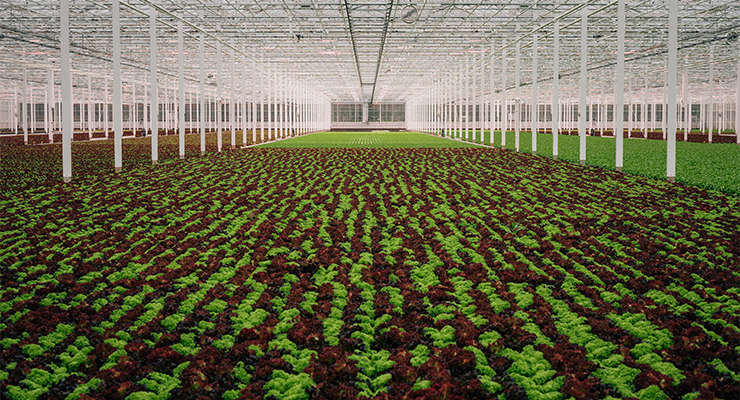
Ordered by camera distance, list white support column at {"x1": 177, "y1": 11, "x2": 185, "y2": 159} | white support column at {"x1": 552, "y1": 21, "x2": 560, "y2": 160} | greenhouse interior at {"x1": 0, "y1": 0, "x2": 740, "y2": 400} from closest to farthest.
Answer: greenhouse interior at {"x1": 0, "y1": 0, "x2": 740, "y2": 400} < white support column at {"x1": 552, "y1": 21, "x2": 560, "y2": 160} < white support column at {"x1": 177, "y1": 11, "x2": 185, "y2": 159}

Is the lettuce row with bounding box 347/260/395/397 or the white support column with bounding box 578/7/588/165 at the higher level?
the white support column with bounding box 578/7/588/165

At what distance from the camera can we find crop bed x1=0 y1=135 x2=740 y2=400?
12.4ft

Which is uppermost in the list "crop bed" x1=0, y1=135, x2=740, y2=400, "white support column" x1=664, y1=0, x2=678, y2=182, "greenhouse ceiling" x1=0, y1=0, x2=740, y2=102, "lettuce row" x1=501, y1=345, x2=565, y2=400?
"greenhouse ceiling" x1=0, y1=0, x2=740, y2=102

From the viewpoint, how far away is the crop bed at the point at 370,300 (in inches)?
149

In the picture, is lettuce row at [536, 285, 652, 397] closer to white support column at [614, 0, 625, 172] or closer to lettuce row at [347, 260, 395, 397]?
lettuce row at [347, 260, 395, 397]

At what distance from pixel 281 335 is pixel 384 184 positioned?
10.2 meters

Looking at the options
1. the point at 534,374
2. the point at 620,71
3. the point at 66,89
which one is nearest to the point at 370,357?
the point at 534,374

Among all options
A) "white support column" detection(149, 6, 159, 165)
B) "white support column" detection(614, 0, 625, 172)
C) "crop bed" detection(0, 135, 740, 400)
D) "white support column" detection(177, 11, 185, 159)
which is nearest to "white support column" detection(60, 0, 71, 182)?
"crop bed" detection(0, 135, 740, 400)

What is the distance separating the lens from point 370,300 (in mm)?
5434

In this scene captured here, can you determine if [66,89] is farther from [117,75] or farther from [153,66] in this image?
[153,66]

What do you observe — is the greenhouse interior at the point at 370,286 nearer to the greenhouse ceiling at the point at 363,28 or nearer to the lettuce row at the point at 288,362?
the lettuce row at the point at 288,362

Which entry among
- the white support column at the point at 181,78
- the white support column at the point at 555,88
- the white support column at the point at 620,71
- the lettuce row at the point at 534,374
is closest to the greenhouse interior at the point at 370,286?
the lettuce row at the point at 534,374

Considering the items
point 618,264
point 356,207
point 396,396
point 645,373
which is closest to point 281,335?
point 396,396

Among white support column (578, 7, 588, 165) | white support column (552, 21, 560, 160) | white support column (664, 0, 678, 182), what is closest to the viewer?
white support column (664, 0, 678, 182)
